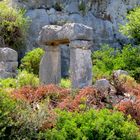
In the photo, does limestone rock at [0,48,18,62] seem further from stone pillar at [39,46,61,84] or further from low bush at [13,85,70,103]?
low bush at [13,85,70,103]

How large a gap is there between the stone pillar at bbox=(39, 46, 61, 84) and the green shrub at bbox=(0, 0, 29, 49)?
7760 mm

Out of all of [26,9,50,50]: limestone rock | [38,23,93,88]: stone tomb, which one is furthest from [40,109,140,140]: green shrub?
[26,9,50,50]: limestone rock

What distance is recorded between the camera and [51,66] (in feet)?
53.3

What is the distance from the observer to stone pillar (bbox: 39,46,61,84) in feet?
53.0

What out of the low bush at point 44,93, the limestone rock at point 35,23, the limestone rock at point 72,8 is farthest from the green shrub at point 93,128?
the limestone rock at point 72,8

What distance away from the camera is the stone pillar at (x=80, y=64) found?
14.1 metres

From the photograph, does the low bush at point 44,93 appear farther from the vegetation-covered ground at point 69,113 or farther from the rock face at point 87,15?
the rock face at point 87,15

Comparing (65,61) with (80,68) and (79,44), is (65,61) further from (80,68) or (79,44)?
(79,44)

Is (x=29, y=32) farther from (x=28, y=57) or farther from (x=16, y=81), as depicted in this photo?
(x=16, y=81)

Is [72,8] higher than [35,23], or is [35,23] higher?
[72,8]

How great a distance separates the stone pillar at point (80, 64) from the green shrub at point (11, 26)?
32.6ft

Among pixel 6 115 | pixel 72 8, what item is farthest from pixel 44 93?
pixel 72 8

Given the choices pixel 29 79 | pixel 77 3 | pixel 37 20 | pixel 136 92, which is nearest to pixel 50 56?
pixel 29 79

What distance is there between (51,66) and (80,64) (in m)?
2.27
